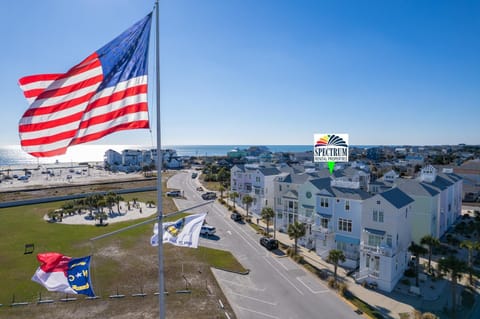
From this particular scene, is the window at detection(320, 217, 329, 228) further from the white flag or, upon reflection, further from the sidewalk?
the white flag

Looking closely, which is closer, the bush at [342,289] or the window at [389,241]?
the bush at [342,289]

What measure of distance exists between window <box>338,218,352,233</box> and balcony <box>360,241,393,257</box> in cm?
431

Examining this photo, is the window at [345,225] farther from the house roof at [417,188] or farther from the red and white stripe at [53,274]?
the red and white stripe at [53,274]

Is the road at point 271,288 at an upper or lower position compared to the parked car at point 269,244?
lower

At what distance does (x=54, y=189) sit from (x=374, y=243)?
87.3 meters

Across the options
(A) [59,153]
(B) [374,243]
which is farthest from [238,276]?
(A) [59,153]

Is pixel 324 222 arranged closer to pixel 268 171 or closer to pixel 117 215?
pixel 268 171

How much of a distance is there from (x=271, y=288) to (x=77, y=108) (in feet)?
77.9

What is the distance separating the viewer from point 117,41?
Result: 442 inches

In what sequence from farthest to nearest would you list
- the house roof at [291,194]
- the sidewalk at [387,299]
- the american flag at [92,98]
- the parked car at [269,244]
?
the house roof at [291,194]
the parked car at [269,244]
the sidewalk at [387,299]
the american flag at [92,98]

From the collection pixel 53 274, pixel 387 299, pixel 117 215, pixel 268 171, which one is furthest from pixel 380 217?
pixel 117 215

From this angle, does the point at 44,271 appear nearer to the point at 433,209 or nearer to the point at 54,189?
the point at 433,209

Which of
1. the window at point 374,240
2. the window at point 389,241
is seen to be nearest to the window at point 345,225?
the window at point 374,240

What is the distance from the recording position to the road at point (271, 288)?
78.2ft
